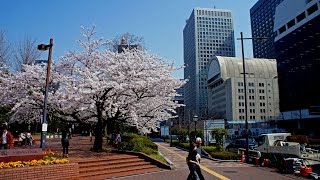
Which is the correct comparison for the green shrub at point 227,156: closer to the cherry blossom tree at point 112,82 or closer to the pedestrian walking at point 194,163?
the cherry blossom tree at point 112,82

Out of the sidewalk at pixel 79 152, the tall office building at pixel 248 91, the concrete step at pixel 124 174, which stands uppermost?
the tall office building at pixel 248 91

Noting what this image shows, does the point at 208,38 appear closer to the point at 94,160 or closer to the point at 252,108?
the point at 252,108

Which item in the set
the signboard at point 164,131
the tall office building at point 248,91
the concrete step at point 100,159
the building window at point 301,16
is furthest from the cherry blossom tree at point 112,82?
the tall office building at point 248,91

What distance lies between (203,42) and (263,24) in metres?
32.7

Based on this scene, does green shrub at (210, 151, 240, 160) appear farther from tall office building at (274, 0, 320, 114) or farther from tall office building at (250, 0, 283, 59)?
tall office building at (250, 0, 283, 59)

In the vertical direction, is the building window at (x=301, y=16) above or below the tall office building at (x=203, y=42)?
below

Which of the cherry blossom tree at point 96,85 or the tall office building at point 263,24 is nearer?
the cherry blossom tree at point 96,85

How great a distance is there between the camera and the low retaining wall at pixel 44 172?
38.2 feet

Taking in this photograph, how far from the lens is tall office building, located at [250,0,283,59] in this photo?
544 ft

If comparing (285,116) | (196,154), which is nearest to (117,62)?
(196,154)

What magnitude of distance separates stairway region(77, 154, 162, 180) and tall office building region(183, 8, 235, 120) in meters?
155

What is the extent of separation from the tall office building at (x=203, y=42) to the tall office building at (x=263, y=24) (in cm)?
1357

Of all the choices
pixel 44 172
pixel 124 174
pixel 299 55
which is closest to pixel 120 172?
pixel 124 174

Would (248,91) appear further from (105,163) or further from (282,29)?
(105,163)
